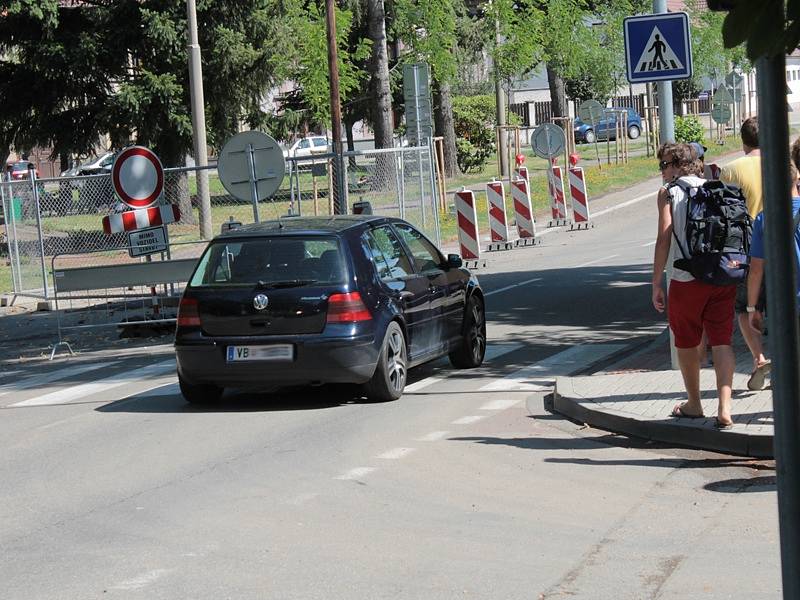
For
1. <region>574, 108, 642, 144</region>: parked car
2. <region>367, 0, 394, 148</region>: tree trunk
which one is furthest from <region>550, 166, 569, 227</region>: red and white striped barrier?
<region>574, 108, 642, 144</region>: parked car

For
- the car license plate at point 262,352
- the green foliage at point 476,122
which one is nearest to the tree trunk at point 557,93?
the green foliage at point 476,122

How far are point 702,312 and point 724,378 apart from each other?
1.44 feet

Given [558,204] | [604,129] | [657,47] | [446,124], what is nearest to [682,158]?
[657,47]

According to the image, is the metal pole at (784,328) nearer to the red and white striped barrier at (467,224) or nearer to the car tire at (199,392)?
the car tire at (199,392)

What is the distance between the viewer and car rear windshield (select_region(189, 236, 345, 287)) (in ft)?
35.6

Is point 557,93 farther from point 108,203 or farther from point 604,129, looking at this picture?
point 108,203

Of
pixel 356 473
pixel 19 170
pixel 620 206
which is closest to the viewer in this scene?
pixel 356 473

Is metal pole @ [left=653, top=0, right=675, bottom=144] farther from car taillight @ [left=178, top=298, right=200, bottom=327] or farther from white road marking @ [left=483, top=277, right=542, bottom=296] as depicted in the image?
white road marking @ [left=483, top=277, right=542, bottom=296]

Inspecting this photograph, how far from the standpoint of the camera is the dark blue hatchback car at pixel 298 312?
10.7m

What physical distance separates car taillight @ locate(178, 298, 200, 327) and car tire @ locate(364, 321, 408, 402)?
1.44 meters

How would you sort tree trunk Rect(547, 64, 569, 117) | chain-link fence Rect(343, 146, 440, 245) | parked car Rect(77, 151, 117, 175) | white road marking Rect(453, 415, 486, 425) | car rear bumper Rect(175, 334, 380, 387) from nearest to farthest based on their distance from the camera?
white road marking Rect(453, 415, 486, 425) → car rear bumper Rect(175, 334, 380, 387) → chain-link fence Rect(343, 146, 440, 245) → tree trunk Rect(547, 64, 569, 117) → parked car Rect(77, 151, 117, 175)

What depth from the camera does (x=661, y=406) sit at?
966 cm

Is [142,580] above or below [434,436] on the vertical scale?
above

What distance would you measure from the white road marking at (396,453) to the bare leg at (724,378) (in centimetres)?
198
